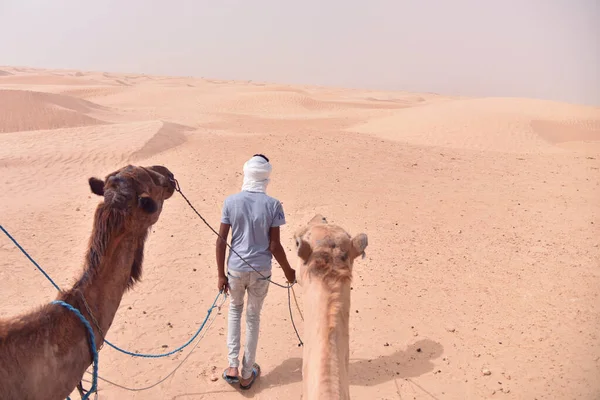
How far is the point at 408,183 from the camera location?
11.0 m

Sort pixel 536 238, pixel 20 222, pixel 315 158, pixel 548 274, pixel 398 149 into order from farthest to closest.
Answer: pixel 398 149 < pixel 315 158 < pixel 20 222 < pixel 536 238 < pixel 548 274

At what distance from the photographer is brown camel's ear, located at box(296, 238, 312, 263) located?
2285 mm

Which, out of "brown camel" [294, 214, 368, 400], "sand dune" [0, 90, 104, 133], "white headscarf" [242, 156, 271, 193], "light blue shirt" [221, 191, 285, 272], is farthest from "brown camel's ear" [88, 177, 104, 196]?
"sand dune" [0, 90, 104, 133]

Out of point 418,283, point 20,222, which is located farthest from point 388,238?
point 20,222

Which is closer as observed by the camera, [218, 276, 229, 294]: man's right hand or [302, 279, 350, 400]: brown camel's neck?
[302, 279, 350, 400]: brown camel's neck

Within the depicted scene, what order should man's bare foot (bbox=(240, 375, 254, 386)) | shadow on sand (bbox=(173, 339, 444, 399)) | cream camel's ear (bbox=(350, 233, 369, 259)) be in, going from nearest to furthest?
cream camel's ear (bbox=(350, 233, 369, 259)) → man's bare foot (bbox=(240, 375, 254, 386)) → shadow on sand (bbox=(173, 339, 444, 399))

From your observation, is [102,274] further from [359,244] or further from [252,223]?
[359,244]

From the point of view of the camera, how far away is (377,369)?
4.96 metres

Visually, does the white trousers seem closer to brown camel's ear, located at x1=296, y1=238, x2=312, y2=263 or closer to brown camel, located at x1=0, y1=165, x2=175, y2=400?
brown camel, located at x1=0, y1=165, x2=175, y2=400

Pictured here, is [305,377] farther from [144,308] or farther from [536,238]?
[536,238]

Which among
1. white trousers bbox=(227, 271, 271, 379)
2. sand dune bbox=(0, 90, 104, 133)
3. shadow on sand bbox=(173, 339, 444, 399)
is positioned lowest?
shadow on sand bbox=(173, 339, 444, 399)

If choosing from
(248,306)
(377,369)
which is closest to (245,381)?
(248,306)

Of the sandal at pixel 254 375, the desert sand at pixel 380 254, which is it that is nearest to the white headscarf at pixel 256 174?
the desert sand at pixel 380 254

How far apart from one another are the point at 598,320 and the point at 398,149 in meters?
8.70
